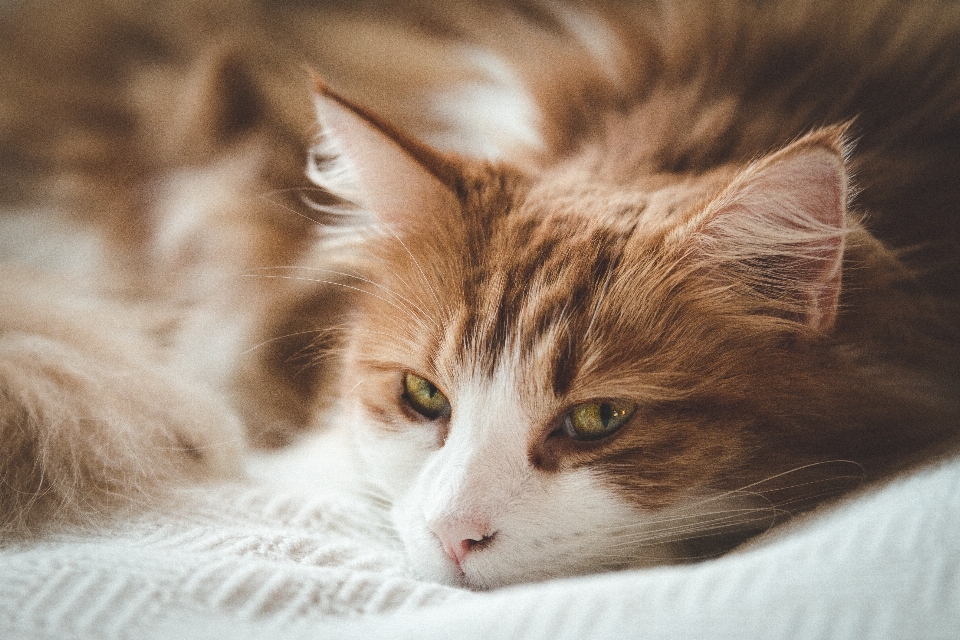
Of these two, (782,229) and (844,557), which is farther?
(782,229)

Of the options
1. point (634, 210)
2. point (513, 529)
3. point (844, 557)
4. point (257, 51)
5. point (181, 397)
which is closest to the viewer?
point (844, 557)

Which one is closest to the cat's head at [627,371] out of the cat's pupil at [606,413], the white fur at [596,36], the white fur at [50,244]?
the cat's pupil at [606,413]

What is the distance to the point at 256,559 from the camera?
0.73m

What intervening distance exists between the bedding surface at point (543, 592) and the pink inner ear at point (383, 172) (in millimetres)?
441

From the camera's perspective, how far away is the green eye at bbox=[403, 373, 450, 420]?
0.90 metres

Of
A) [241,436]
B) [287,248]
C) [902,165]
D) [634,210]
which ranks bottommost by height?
[241,436]

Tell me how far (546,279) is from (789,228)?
0.81ft

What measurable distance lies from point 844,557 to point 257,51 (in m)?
1.09

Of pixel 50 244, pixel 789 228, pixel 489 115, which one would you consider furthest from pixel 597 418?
pixel 50 244

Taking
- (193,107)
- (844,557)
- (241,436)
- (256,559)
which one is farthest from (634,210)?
(193,107)

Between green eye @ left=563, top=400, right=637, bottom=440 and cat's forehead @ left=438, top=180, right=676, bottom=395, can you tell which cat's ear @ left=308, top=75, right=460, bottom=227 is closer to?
cat's forehead @ left=438, top=180, right=676, bottom=395

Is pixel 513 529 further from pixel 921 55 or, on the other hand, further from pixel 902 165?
pixel 921 55

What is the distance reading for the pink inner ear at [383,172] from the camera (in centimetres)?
91

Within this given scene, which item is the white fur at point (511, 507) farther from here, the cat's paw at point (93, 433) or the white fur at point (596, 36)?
the white fur at point (596, 36)
